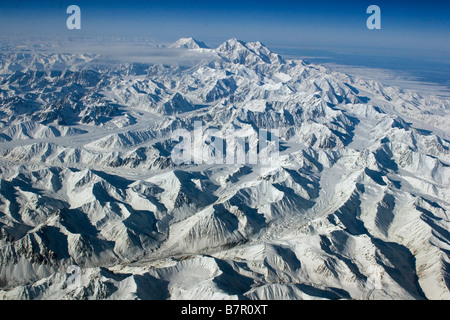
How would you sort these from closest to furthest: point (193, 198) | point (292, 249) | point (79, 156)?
point (292, 249) → point (193, 198) → point (79, 156)

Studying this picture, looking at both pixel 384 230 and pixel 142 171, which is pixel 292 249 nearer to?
pixel 384 230

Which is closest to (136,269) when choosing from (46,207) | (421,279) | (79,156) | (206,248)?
(206,248)

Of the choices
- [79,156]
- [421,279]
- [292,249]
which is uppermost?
[79,156]

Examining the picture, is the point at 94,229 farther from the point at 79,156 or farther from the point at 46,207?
the point at 79,156

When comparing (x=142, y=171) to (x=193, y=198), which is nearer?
(x=193, y=198)

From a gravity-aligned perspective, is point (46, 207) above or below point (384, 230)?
above

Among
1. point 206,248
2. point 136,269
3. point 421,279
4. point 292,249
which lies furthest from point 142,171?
point 421,279

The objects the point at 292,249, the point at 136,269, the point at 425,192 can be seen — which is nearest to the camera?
the point at 136,269

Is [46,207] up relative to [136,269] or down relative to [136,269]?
up

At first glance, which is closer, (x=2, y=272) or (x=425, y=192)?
(x=2, y=272)

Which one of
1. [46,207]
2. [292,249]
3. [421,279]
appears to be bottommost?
[421,279]
